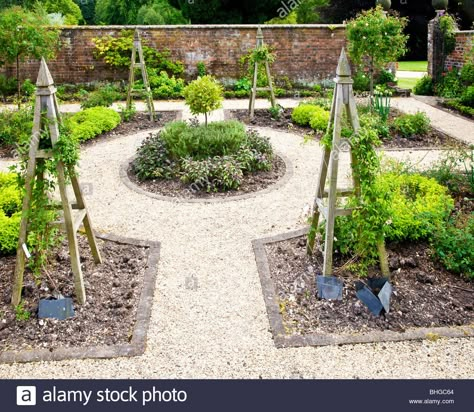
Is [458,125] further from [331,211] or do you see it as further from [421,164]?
[331,211]

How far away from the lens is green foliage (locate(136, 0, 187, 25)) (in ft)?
93.6

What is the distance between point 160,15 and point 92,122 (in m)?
20.7

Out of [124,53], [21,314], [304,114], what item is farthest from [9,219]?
[124,53]

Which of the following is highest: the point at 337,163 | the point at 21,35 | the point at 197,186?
the point at 21,35

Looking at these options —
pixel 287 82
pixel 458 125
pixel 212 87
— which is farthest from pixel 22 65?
pixel 458 125

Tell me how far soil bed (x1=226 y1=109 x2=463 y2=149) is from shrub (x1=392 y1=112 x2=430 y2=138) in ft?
0.37

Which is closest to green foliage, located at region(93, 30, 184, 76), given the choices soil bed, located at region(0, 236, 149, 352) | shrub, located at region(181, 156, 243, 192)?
shrub, located at region(181, 156, 243, 192)

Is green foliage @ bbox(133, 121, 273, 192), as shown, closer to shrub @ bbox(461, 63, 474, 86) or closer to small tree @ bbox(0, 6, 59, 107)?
small tree @ bbox(0, 6, 59, 107)

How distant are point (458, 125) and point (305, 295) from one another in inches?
321

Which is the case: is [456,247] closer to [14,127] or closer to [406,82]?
[14,127]

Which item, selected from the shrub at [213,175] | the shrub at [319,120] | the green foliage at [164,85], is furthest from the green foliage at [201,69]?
the shrub at [213,175]

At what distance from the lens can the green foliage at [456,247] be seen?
5057mm

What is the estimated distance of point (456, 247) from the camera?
523 centimetres

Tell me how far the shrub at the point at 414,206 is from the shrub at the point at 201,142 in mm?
2849
